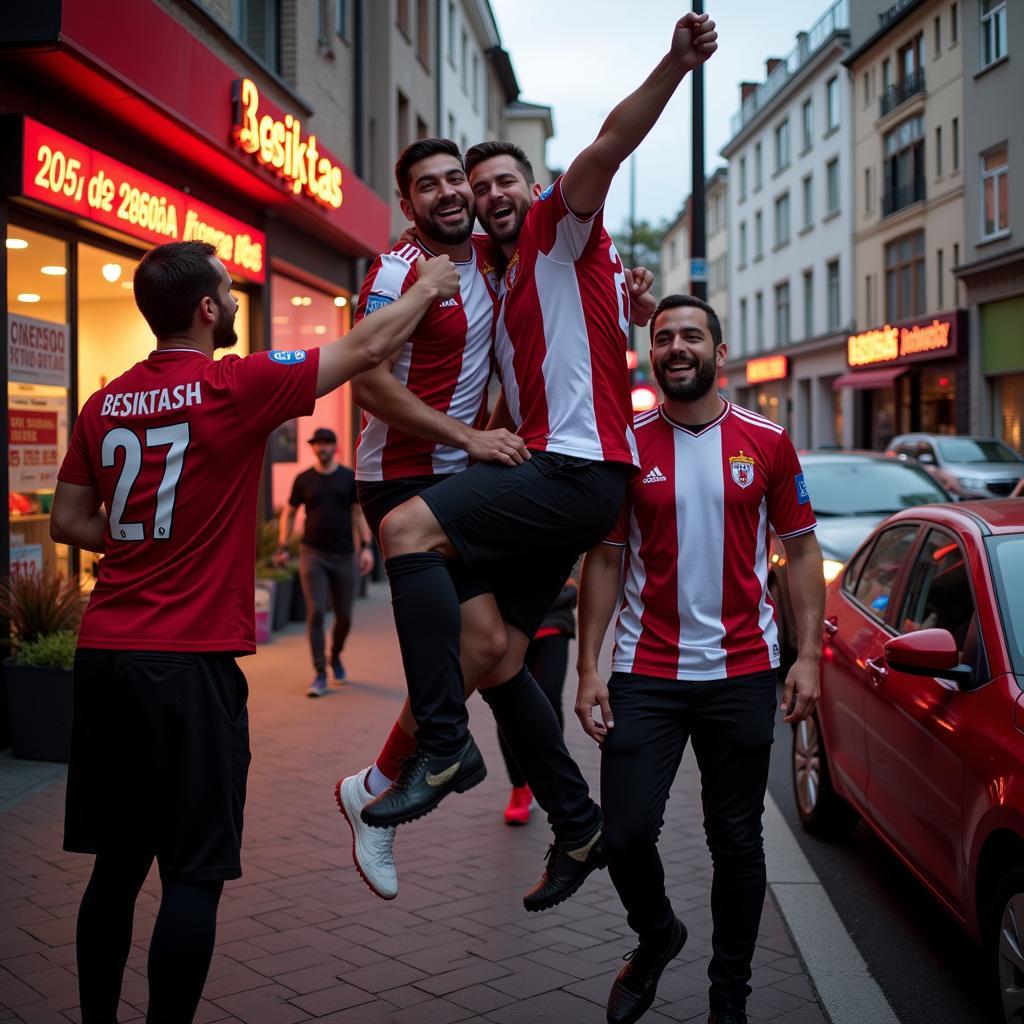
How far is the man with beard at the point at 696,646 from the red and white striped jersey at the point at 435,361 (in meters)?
0.57

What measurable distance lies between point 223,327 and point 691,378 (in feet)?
4.69

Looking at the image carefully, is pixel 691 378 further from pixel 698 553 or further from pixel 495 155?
pixel 495 155

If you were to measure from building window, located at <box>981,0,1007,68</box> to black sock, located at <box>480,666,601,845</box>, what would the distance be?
30.9 metres

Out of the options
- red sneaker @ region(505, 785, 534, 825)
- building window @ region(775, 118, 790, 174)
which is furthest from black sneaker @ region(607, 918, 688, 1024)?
building window @ region(775, 118, 790, 174)

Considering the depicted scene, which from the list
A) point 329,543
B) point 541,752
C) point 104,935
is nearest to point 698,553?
point 541,752

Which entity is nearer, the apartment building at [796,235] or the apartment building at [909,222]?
the apartment building at [909,222]

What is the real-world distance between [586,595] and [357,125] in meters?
15.5

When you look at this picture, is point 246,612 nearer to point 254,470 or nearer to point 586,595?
point 254,470

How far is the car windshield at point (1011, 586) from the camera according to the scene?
168 inches

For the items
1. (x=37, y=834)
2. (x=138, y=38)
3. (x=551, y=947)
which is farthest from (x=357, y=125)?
(x=551, y=947)

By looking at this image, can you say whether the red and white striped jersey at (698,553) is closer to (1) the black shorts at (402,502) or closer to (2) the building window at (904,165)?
(1) the black shorts at (402,502)

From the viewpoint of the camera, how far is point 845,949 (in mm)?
4820

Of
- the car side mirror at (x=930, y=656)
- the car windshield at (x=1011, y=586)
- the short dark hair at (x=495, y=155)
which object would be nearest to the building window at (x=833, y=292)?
the car windshield at (x=1011, y=586)

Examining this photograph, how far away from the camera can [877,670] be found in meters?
5.29
